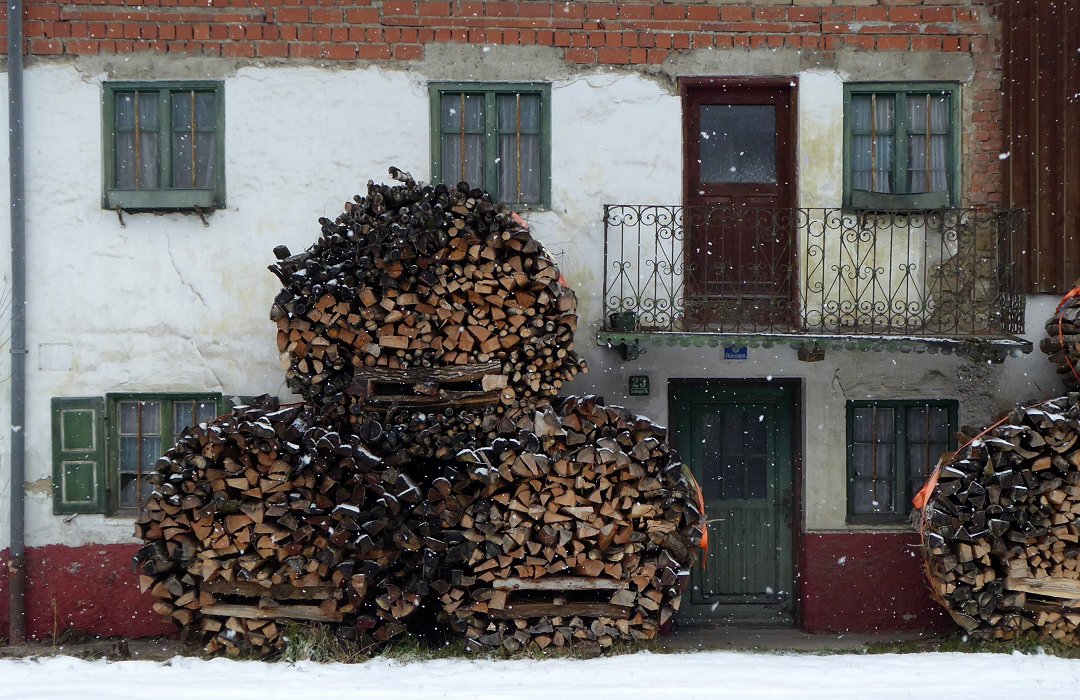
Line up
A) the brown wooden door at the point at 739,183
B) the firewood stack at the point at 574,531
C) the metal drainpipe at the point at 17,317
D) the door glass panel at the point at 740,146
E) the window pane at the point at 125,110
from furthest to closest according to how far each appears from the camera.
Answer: the door glass panel at the point at 740,146 < the brown wooden door at the point at 739,183 < the window pane at the point at 125,110 < the metal drainpipe at the point at 17,317 < the firewood stack at the point at 574,531

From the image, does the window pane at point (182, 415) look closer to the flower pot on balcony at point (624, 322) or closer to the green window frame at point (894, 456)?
the flower pot on balcony at point (624, 322)

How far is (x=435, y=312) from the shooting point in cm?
738

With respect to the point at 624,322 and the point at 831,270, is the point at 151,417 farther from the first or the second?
the point at 831,270

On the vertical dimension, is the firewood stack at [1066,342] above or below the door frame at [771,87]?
below

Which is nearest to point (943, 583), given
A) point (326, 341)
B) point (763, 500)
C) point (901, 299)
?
point (763, 500)

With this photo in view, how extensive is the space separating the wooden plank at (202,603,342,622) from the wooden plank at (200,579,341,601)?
93 millimetres

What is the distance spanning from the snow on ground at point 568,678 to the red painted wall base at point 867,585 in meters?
0.99

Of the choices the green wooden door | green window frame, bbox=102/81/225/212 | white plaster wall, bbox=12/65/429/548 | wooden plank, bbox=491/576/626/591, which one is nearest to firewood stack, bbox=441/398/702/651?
wooden plank, bbox=491/576/626/591

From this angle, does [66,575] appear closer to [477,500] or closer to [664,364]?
[477,500]

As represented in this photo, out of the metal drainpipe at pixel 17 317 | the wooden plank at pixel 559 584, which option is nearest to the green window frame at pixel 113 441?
the metal drainpipe at pixel 17 317

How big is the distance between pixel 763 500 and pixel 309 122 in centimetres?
532

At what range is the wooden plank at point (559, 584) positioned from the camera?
7.25 m

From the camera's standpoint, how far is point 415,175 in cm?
841

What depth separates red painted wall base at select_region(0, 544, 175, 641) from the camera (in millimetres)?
8266
